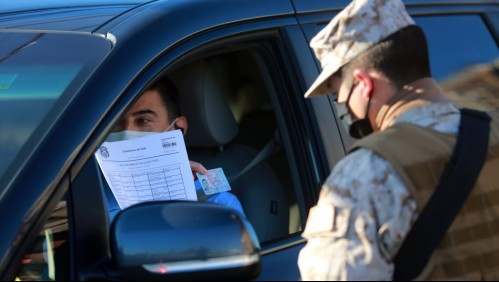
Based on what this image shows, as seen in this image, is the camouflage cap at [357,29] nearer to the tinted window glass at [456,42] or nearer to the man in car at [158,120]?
the man in car at [158,120]

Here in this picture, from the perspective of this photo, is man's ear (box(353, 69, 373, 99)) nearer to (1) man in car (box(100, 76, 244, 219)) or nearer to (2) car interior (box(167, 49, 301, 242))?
(2) car interior (box(167, 49, 301, 242))

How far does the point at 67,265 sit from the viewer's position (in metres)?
2.41

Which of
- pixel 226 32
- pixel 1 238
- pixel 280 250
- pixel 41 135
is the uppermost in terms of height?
pixel 226 32

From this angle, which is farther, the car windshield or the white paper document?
the white paper document

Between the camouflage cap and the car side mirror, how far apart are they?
481 millimetres

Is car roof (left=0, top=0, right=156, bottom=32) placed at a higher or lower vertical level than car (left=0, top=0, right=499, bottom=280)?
higher

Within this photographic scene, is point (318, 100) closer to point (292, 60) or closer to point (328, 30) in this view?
point (292, 60)

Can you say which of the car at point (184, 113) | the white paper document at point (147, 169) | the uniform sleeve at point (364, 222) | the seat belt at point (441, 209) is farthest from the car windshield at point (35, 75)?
the seat belt at point (441, 209)

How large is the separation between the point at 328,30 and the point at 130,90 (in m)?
0.54

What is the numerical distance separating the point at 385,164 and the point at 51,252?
0.83 meters

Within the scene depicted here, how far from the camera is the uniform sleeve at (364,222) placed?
2250 millimetres

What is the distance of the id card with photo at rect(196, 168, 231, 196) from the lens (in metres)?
3.41

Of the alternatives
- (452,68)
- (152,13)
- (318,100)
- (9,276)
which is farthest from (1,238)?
(452,68)

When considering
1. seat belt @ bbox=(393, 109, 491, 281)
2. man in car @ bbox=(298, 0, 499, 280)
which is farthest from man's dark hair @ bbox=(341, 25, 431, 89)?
seat belt @ bbox=(393, 109, 491, 281)
